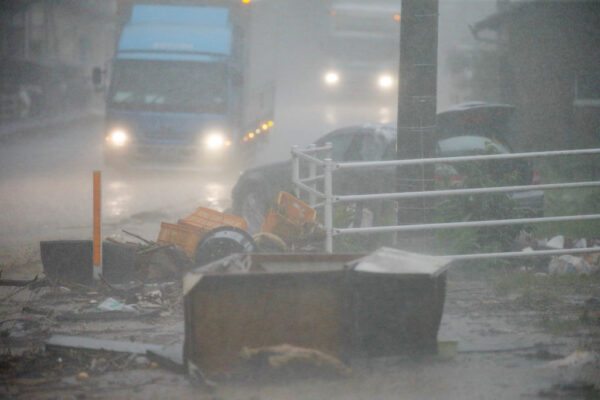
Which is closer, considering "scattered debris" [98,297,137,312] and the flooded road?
"scattered debris" [98,297,137,312]

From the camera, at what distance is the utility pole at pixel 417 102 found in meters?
7.66

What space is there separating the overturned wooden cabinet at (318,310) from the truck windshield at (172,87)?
12.4 meters

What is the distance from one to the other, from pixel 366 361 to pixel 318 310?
0.64 meters

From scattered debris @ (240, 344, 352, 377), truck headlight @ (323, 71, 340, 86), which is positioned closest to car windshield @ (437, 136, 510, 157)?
scattered debris @ (240, 344, 352, 377)

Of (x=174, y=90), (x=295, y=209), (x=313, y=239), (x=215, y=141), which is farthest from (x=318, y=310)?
(x=174, y=90)

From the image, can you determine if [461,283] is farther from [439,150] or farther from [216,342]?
[216,342]

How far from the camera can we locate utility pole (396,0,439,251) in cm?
766

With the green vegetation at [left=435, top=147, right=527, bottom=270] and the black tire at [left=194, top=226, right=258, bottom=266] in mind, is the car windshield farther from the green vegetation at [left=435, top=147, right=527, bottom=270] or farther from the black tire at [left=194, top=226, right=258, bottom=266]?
the black tire at [left=194, top=226, right=258, bottom=266]

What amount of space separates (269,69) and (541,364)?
57.8ft

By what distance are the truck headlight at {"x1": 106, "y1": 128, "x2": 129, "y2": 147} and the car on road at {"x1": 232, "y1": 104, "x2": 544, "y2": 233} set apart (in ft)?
22.1

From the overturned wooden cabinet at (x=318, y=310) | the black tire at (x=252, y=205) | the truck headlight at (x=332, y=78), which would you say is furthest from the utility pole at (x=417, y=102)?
the truck headlight at (x=332, y=78)

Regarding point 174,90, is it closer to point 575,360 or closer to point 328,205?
point 328,205

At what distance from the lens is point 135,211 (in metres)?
13.3

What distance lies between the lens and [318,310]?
16.7ft
